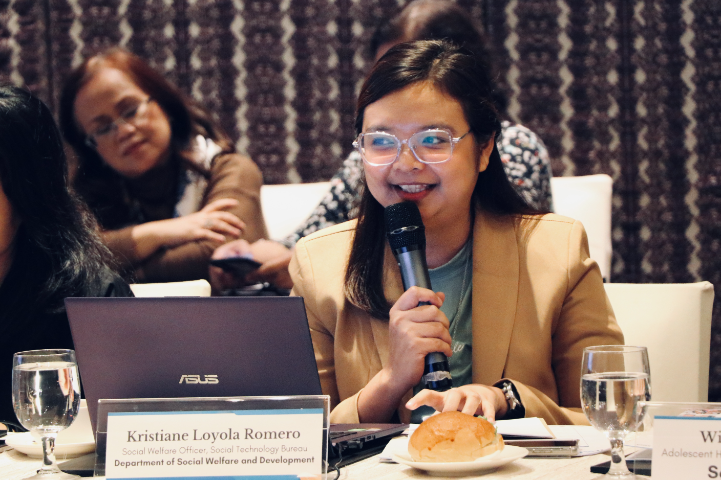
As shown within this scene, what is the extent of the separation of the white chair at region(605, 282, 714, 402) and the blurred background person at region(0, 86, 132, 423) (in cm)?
104

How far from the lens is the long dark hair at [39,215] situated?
1586 mm

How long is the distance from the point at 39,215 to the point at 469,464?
1.10 metres

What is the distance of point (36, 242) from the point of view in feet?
5.34

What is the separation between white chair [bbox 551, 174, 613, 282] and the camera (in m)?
2.42

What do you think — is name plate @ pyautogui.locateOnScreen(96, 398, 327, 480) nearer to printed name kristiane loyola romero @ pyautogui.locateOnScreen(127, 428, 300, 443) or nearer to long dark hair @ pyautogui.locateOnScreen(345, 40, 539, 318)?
printed name kristiane loyola romero @ pyautogui.locateOnScreen(127, 428, 300, 443)

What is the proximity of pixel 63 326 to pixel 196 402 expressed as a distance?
0.87 m

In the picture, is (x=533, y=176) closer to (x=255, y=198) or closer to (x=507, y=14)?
(x=255, y=198)

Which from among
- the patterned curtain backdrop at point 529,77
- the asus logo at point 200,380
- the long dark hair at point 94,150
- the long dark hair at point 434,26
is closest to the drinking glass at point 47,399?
the asus logo at point 200,380

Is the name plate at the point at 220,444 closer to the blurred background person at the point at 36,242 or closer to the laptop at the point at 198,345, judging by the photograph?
the laptop at the point at 198,345

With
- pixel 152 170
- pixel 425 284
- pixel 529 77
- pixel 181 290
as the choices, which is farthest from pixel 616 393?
pixel 529 77

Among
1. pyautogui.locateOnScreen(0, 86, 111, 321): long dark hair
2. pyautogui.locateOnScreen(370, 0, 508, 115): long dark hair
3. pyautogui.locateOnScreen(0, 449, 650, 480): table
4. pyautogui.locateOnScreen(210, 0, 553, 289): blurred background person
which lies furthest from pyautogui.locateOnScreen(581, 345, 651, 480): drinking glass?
pyautogui.locateOnScreen(370, 0, 508, 115): long dark hair

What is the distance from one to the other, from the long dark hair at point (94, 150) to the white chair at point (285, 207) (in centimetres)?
23

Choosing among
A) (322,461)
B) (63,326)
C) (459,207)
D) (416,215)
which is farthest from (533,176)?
(322,461)

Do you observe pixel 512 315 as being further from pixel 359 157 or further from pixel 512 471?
pixel 359 157
